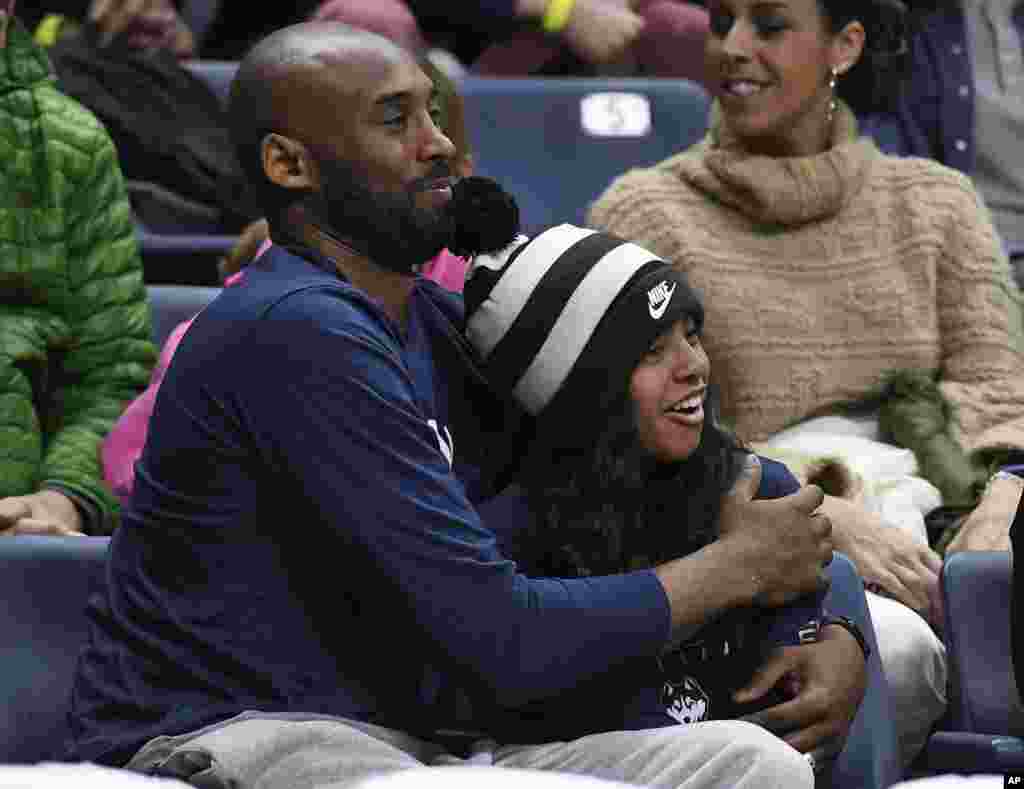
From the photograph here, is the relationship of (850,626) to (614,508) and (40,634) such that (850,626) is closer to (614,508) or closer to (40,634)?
(614,508)

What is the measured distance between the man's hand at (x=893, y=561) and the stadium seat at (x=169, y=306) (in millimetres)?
1023

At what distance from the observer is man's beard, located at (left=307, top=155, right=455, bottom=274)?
6.85 ft

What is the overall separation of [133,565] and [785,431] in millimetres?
1350

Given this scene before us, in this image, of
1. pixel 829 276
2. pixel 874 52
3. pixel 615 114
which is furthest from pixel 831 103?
pixel 615 114

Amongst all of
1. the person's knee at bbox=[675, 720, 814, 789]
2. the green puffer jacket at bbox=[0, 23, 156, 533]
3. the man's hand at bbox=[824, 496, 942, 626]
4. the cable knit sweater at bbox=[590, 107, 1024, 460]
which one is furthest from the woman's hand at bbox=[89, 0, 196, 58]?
the person's knee at bbox=[675, 720, 814, 789]

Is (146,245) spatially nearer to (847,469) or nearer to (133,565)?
(847,469)

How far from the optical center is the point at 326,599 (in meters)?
1.93

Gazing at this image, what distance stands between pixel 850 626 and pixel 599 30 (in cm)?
219

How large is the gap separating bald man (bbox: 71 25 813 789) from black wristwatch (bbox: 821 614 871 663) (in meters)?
0.16

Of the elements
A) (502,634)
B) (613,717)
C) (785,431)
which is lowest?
(785,431)

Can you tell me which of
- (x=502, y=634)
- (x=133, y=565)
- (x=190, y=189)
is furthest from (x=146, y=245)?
(x=502, y=634)

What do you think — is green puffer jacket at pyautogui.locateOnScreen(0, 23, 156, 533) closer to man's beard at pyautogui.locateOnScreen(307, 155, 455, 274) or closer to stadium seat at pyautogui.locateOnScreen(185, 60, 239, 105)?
man's beard at pyautogui.locateOnScreen(307, 155, 455, 274)

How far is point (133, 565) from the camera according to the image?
198cm

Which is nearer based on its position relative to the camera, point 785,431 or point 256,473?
point 256,473
